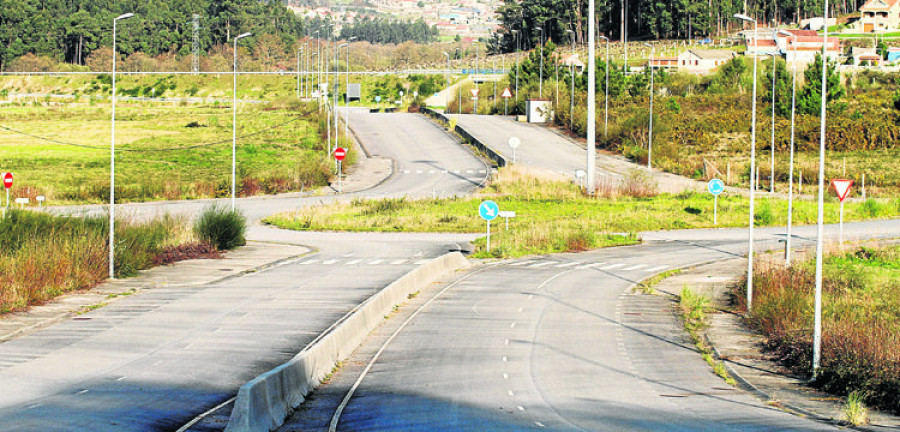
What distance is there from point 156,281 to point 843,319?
23153 millimetres

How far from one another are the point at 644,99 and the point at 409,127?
25309 millimetres

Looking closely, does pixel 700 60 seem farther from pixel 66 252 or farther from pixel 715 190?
pixel 66 252

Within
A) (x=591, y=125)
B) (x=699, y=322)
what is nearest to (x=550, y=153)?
(x=591, y=125)

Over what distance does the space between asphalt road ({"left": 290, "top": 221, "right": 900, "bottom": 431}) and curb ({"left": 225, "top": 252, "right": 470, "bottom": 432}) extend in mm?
462

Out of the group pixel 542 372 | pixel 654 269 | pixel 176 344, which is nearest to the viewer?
pixel 542 372

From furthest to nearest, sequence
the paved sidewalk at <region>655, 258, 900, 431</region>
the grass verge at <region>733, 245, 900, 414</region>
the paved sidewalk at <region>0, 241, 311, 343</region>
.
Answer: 1. the paved sidewalk at <region>0, 241, 311, 343</region>
2. the grass verge at <region>733, 245, 900, 414</region>
3. the paved sidewalk at <region>655, 258, 900, 431</region>

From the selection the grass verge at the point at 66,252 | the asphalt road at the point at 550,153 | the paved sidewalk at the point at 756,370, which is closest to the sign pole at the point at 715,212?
the asphalt road at the point at 550,153

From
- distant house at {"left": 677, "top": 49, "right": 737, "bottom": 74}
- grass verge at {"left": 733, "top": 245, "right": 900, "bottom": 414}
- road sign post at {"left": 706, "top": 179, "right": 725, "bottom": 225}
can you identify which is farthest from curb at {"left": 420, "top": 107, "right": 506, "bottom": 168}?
distant house at {"left": 677, "top": 49, "right": 737, "bottom": 74}

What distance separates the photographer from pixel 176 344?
79.0 feet

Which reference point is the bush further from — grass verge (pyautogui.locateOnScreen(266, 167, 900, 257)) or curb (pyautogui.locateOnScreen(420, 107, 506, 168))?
curb (pyautogui.locateOnScreen(420, 107, 506, 168))

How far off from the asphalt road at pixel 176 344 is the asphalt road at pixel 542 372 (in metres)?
2.33

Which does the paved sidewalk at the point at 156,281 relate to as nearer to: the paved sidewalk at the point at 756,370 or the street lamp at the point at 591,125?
the paved sidewalk at the point at 756,370

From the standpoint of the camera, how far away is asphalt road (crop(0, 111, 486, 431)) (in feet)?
56.9

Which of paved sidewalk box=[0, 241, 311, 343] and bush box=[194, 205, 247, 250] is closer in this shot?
paved sidewalk box=[0, 241, 311, 343]
